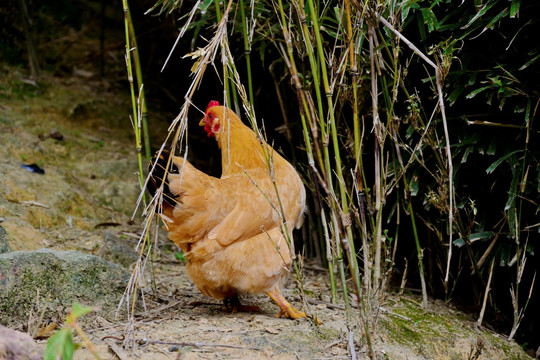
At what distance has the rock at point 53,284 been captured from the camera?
248 centimetres

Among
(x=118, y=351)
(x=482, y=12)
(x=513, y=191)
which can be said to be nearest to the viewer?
(x=118, y=351)

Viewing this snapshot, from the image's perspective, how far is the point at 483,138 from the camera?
324cm

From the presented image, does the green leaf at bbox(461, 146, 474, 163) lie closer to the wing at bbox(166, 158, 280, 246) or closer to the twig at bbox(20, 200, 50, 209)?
the wing at bbox(166, 158, 280, 246)

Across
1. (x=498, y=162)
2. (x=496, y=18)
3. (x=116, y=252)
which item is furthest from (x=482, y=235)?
(x=116, y=252)

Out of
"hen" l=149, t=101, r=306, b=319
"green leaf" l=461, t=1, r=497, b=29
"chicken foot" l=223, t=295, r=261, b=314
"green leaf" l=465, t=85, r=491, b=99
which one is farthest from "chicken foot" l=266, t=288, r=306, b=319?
"green leaf" l=461, t=1, r=497, b=29

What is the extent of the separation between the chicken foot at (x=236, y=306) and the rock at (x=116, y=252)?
0.81 metres

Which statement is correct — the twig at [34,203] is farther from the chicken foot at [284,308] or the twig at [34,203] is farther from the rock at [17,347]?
the rock at [17,347]

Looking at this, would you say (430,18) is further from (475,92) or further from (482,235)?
(482,235)

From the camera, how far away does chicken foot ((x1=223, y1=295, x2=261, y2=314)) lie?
9.84 ft

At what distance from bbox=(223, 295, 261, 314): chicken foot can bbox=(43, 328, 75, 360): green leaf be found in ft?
5.17

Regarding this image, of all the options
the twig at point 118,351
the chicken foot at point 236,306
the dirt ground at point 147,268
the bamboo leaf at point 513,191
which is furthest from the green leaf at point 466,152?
the twig at point 118,351

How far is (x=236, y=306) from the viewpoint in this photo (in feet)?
9.85

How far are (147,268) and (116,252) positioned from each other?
0.26 metres

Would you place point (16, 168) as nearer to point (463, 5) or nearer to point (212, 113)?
point (212, 113)
